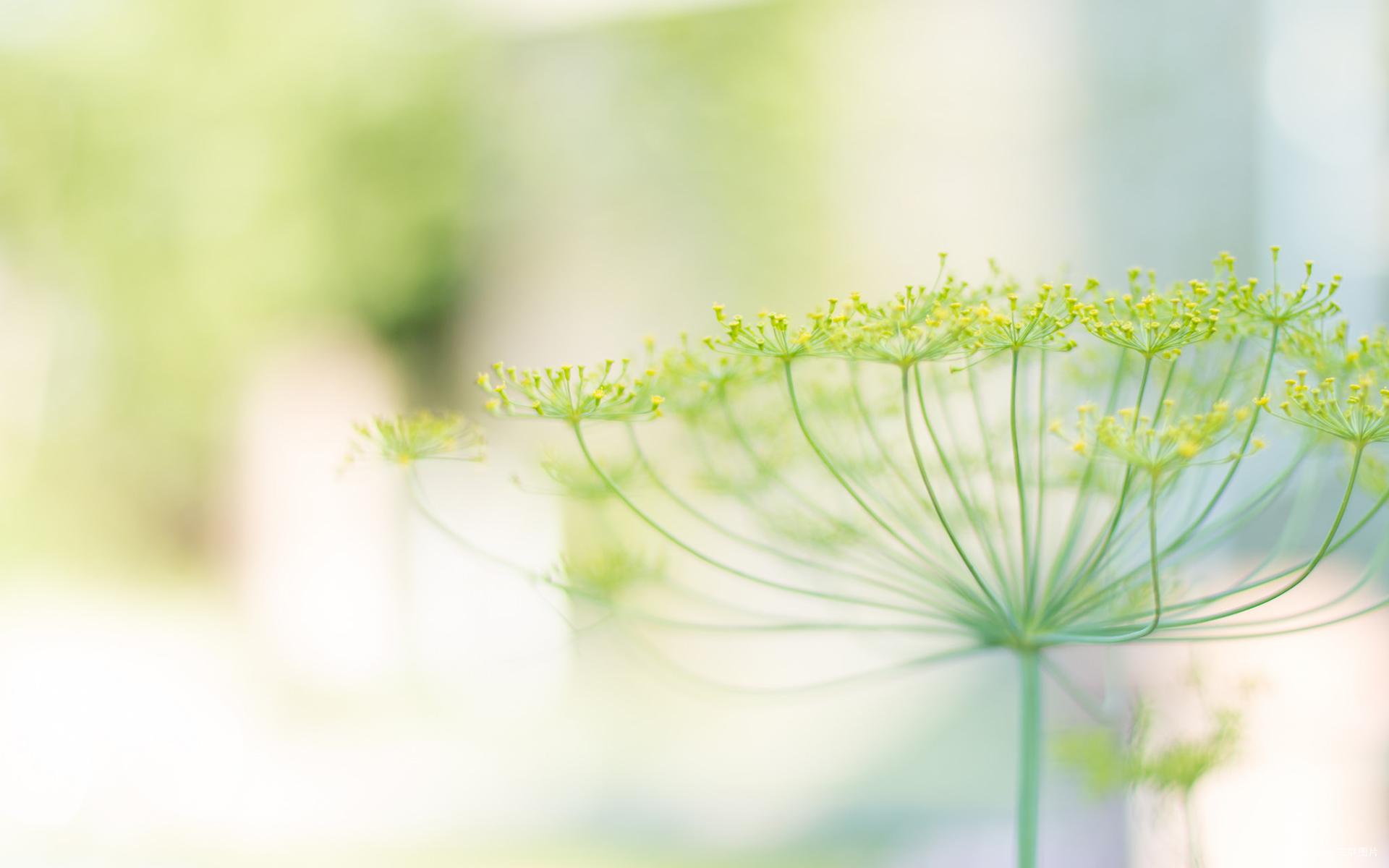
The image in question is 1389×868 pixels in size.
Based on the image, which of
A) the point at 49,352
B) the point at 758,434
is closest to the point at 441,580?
the point at 49,352

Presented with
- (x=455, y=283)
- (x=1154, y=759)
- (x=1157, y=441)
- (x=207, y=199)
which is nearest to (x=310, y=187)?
(x=207, y=199)

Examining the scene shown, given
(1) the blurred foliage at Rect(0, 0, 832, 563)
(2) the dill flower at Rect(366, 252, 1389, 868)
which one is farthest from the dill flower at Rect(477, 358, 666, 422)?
(1) the blurred foliage at Rect(0, 0, 832, 563)

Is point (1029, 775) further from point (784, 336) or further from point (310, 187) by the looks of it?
point (310, 187)

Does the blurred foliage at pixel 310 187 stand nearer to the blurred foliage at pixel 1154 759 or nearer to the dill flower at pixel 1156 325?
the blurred foliage at pixel 1154 759

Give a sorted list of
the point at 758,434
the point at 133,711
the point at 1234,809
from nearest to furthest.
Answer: the point at 758,434
the point at 1234,809
the point at 133,711

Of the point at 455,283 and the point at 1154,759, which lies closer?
the point at 1154,759

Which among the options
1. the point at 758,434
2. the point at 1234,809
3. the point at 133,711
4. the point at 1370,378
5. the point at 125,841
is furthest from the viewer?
the point at 133,711

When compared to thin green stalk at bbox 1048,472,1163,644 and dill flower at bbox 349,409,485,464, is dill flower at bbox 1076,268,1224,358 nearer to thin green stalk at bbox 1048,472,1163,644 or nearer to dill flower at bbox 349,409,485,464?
thin green stalk at bbox 1048,472,1163,644

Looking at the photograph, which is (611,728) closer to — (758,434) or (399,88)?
(399,88)
